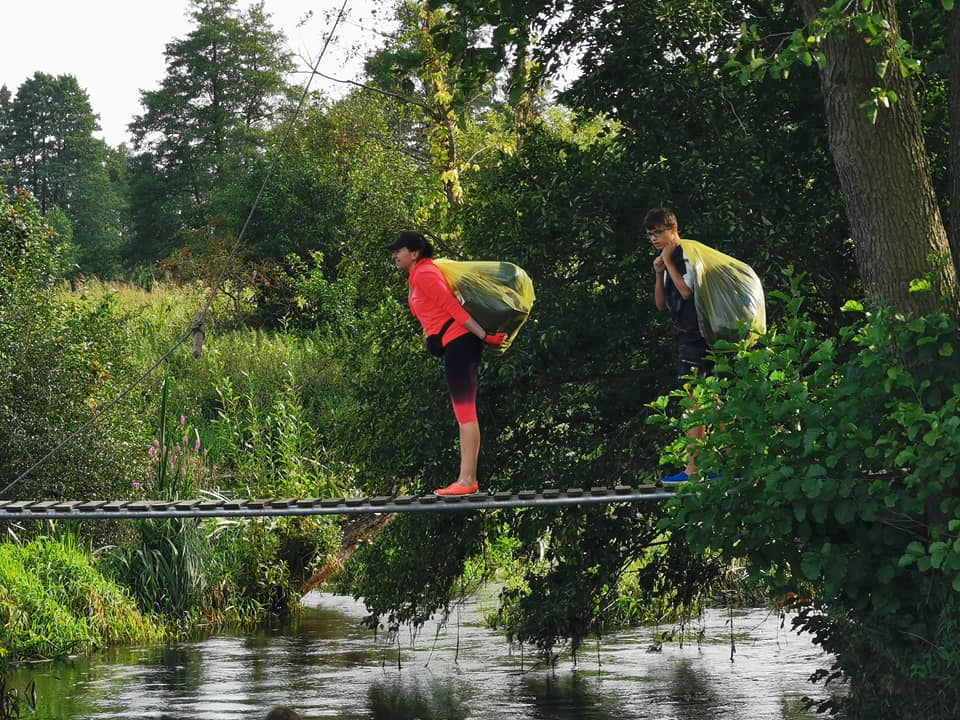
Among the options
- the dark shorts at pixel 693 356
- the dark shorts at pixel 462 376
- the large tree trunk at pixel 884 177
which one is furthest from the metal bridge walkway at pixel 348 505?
the large tree trunk at pixel 884 177

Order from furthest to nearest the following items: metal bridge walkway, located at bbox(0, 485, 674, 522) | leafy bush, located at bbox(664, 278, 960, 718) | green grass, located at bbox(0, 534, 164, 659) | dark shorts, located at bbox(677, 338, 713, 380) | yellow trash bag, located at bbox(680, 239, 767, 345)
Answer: green grass, located at bbox(0, 534, 164, 659) → dark shorts, located at bbox(677, 338, 713, 380) → yellow trash bag, located at bbox(680, 239, 767, 345) → metal bridge walkway, located at bbox(0, 485, 674, 522) → leafy bush, located at bbox(664, 278, 960, 718)

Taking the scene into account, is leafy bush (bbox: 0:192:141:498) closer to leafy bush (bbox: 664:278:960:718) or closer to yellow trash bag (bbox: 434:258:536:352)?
yellow trash bag (bbox: 434:258:536:352)

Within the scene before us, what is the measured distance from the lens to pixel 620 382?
969 cm

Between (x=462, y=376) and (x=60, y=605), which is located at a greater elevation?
(x=462, y=376)

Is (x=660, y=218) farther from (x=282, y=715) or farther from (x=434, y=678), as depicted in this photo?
(x=434, y=678)

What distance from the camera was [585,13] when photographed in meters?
9.67

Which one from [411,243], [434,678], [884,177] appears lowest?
[434,678]

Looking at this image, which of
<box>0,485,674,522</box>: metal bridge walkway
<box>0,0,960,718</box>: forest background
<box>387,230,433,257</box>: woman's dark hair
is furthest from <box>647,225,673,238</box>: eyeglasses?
<box>0,485,674,522</box>: metal bridge walkway

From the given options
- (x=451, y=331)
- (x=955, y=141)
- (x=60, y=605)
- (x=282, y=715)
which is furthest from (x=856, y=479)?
(x=60, y=605)

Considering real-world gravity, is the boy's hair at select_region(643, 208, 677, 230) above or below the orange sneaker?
above

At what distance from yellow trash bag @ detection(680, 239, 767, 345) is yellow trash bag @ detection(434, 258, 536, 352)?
896 mm

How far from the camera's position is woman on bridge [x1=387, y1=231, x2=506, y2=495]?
7.48 metres

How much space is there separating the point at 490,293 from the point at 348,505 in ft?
4.12

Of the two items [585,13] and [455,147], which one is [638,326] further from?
[455,147]
